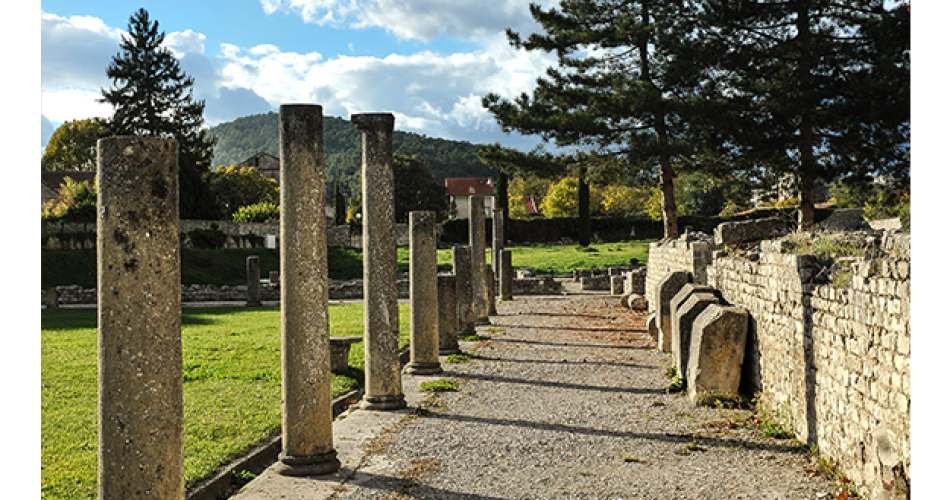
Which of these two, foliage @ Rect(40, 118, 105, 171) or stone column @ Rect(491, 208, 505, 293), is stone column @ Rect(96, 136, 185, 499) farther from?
foliage @ Rect(40, 118, 105, 171)

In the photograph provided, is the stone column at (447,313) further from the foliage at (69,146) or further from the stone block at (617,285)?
the foliage at (69,146)

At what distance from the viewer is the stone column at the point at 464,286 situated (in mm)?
16078

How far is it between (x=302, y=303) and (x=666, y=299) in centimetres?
853

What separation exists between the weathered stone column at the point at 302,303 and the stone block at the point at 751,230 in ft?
25.2

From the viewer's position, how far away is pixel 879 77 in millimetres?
22609

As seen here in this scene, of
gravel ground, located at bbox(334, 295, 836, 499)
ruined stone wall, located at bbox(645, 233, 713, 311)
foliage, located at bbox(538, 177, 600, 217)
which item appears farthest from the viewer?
foliage, located at bbox(538, 177, 600, 217)

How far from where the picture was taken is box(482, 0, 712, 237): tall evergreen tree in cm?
2548

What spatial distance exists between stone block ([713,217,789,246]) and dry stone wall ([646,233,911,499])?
2.61m

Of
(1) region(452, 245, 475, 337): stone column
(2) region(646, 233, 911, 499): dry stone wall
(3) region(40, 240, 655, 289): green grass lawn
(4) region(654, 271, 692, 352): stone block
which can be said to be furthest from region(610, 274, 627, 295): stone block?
(2) region(646, 233, 911, 499): dry stone wall

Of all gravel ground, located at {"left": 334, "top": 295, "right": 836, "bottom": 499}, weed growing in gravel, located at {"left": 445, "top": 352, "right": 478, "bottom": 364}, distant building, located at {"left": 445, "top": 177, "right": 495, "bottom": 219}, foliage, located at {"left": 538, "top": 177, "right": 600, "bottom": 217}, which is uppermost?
distant building, located at {"left": 445, "top": 177, "right": 495, "bottom": 219}

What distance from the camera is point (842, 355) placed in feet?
20.3
